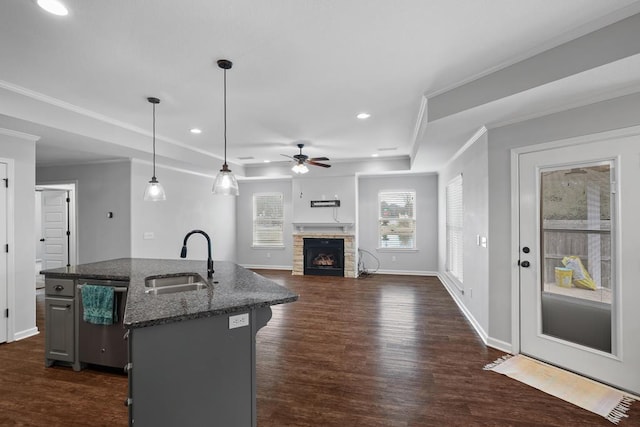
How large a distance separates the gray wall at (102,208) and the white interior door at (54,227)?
0.98 metres

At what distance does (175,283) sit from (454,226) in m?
4.91

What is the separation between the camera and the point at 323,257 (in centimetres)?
775

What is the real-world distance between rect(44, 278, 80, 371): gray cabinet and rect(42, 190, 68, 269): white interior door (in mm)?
4263

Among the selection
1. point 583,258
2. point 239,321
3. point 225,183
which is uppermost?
point 225,183

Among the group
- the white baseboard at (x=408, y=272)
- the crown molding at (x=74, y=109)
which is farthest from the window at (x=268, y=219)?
the crown molding at (x=74, y=109)

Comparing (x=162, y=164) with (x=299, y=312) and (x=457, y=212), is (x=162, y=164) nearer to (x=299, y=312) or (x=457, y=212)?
(x=299, y=312)

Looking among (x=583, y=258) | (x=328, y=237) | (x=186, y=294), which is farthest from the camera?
(x=328, y=237)

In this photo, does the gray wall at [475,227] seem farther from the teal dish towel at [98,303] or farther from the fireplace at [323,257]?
the teal dish towel at [98,303]

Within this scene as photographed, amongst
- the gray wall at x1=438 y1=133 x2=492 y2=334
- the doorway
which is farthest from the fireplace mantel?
the doorway

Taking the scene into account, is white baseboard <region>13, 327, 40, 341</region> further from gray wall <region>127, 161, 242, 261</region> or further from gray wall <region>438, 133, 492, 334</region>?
gray wall <region>438, 133, 492, 334</region>

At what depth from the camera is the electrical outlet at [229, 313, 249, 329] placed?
1838 millimetres

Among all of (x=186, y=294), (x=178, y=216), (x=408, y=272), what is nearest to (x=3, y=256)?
(x=178, y=216)

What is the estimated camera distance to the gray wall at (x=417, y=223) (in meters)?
7.53

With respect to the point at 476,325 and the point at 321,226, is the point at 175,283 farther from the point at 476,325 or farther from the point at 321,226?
the point at 321,226
